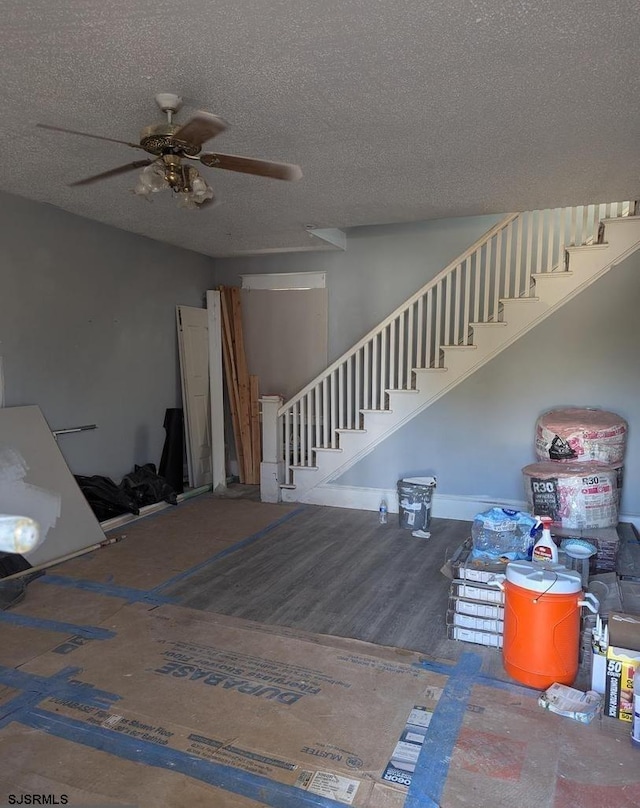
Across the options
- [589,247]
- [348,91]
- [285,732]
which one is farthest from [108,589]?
[589,247]

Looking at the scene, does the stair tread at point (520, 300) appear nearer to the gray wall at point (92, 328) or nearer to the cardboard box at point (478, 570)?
the cardboard box at point (478, 570)

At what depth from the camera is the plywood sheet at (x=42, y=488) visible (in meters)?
3.89

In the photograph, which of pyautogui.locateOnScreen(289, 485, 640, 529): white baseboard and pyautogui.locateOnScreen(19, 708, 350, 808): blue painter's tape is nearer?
pyautogui.locateOnScreen(19, 708, 350, 808): blue painter's tape

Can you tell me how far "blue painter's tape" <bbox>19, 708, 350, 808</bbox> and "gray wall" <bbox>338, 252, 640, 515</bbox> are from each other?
11.4 feet

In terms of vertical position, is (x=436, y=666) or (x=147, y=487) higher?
(x=147, y=487)

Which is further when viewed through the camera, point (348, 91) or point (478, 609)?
point (478, 609)

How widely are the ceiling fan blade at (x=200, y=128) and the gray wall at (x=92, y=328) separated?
2.44 meters

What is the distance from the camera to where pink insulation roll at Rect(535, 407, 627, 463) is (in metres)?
4.12

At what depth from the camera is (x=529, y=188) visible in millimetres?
3910

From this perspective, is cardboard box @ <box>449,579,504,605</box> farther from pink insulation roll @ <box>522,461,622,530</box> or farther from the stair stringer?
the stair stringer

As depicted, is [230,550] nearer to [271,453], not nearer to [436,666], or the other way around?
[271,453]

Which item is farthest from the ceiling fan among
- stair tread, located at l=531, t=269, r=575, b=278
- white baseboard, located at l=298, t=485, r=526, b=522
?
white baseboard, located at l=298, t=485, r=526, b=522

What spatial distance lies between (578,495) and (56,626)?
352cm

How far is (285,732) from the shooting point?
2.16 meters
